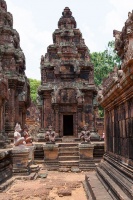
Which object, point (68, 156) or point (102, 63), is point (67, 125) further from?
point (102, 63)

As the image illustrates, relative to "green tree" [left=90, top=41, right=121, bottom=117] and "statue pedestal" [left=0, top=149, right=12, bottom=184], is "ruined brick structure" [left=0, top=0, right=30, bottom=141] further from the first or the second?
"green tree" [left=90, top=41, right=121, bottom=117]

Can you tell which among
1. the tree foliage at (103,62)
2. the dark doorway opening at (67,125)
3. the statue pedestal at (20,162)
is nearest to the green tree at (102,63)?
the tree foliage at (103,62)

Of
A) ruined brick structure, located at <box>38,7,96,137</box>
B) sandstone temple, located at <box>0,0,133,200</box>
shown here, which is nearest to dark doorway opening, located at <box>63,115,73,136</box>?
sandstone temple, located at <box>0,0,133,200</box>

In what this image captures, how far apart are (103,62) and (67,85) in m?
22.7

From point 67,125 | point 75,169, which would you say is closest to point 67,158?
point 75,169

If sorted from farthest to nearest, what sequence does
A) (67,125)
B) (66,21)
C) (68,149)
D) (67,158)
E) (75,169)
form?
(67,125), (66,21), (68,149), (67,158), (75,169)

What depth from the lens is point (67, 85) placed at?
1903 centimetres

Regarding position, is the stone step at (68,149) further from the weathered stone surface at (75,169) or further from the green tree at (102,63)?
the green tree at (102,63)

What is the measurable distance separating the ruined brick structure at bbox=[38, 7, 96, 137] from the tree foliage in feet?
61.5

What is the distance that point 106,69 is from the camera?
39.1 meters

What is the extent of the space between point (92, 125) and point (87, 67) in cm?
438

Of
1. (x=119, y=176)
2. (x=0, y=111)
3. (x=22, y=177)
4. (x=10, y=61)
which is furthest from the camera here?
(x=10, y=61)

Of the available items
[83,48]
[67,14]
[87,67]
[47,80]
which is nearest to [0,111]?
[47,80]

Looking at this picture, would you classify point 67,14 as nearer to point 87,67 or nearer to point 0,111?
point 87,67
